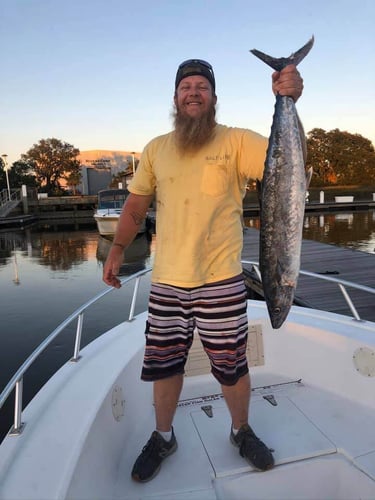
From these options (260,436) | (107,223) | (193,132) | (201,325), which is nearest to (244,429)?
(260,436)

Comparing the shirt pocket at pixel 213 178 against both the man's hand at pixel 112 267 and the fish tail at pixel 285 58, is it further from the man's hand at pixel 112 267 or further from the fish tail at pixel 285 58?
the man's hand at pixel 112 267

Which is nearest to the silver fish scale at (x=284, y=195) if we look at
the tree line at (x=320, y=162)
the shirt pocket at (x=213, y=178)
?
the shirt pocket at (x=213, y=178)

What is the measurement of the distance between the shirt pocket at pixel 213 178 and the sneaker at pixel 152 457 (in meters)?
1.47

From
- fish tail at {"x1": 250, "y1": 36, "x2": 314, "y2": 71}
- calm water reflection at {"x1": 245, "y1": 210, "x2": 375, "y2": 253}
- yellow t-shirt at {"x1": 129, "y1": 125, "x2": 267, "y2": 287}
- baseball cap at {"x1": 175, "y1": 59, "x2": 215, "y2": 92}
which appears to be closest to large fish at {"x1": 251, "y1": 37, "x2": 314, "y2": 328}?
fish tail at {"x1": 250, "y1": 36, "x2": 314, "y2": 71}

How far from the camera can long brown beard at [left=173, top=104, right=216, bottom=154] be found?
2008mm

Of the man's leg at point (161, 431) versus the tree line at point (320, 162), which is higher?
the tree line at point (320, 162)

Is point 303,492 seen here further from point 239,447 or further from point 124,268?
point 124,268

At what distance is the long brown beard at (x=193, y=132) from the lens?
2008 mm

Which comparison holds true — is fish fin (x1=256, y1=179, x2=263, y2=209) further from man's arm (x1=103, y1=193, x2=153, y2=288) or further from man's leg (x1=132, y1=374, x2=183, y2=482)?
man's leg (x1=132, y1=374, x2=183, y2=482)

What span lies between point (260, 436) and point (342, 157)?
2170 inches

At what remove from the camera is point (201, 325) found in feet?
6.97

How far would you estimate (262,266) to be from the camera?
73.5 inches

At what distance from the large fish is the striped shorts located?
1.18 feet

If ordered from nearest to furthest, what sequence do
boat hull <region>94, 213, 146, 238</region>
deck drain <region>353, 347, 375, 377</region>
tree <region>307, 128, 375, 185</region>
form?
1. deck drain <region>353, 347, 375, 377</region>
2. boat hull <region>94, 213, 146, 238</region>
3. tree <region>307, 128, 375, 185</region>
